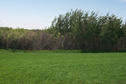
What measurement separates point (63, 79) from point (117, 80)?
94.6 inches

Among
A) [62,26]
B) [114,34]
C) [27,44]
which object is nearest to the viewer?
[27,44]

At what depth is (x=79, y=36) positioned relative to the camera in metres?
31.1

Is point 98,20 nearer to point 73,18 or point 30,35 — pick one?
point 73,18

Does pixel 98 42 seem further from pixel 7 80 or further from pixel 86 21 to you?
pixel 7 80

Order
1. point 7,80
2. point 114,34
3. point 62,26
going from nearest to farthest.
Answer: point 7,80 → point 114,34 → point 62,26

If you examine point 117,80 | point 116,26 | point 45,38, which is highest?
point 116,26

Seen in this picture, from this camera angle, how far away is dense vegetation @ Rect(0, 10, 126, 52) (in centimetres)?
2786

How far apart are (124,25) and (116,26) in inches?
91.3

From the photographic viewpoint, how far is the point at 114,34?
104 feet

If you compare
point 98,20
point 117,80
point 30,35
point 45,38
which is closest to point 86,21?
point 98,20

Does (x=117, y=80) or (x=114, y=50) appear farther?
(x=114, y=50)

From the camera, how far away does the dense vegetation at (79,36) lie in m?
27.9

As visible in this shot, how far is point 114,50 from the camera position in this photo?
106ft

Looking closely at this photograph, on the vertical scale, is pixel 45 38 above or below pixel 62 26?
below
